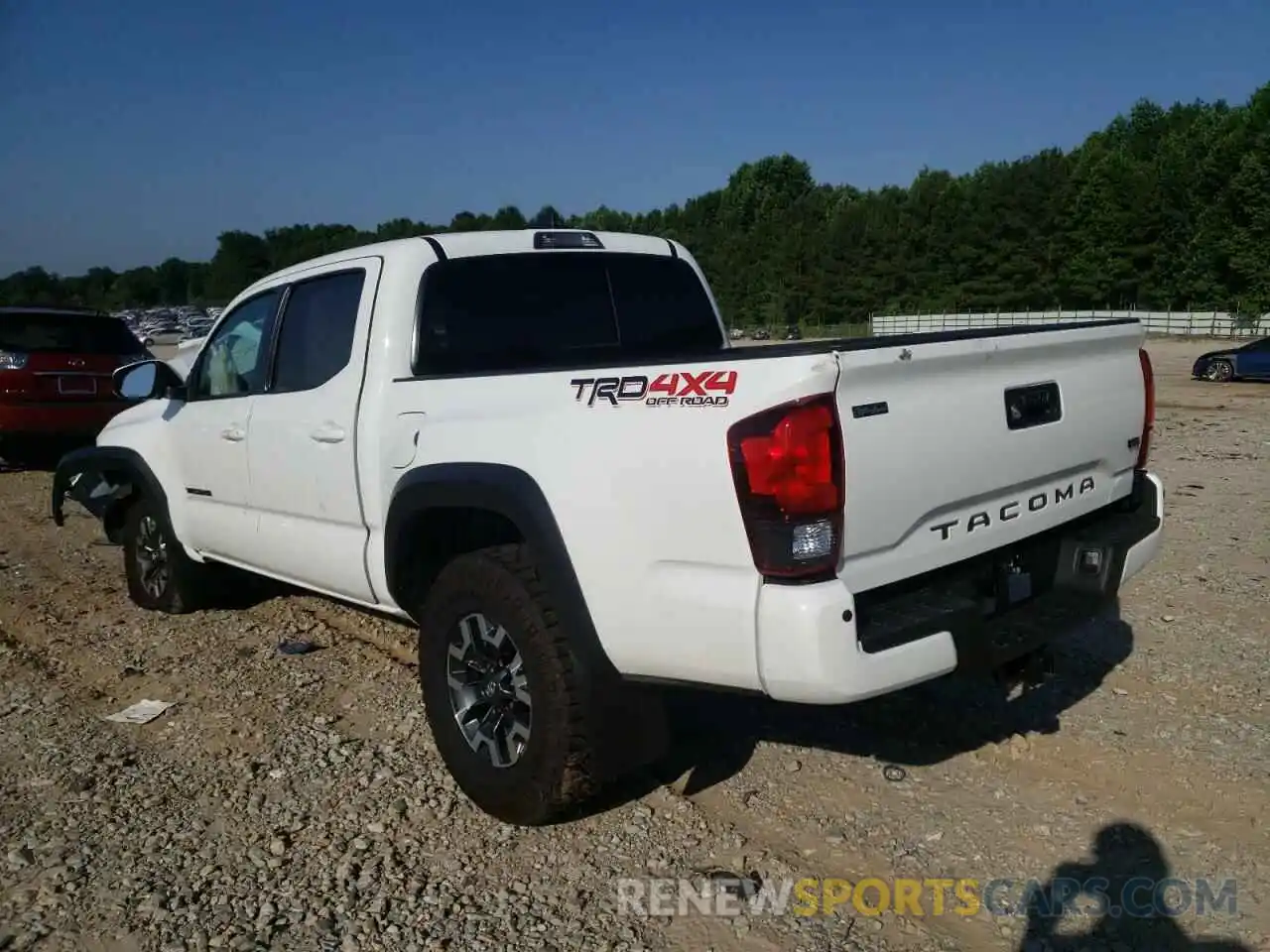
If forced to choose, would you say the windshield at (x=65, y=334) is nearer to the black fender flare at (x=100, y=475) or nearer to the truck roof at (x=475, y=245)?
the black fender flare at (x=100, y=475)

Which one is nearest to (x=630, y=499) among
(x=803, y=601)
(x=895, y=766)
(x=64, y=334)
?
(x=803, y=601)

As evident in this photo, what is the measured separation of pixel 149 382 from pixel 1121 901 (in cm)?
509

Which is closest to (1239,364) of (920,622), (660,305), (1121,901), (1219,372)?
(1219,372)

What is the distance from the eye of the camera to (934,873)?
10.1 feet

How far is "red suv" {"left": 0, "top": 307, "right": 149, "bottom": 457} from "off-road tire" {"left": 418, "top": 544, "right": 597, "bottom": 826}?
27.9 feet

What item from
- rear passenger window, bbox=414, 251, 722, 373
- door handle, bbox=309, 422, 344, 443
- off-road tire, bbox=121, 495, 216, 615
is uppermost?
rear passenger window, bbox=414, 251, 722, 373

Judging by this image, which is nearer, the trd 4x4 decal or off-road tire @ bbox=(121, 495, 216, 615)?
the trd 4x4 decal

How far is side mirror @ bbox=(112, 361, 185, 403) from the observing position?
5449 mm

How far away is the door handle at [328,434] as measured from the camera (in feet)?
13.2

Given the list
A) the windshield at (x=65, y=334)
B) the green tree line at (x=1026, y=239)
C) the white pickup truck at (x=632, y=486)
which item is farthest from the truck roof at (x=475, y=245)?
the green tree line at (x=1026, y=239)

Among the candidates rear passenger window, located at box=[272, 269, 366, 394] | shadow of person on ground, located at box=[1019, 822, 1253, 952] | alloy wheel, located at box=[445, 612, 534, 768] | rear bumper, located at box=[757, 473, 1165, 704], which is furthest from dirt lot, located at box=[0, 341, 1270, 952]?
rear passenger window, located at box=[272, 269, 366, 394]

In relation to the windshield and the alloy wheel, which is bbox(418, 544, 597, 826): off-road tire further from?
the windshield

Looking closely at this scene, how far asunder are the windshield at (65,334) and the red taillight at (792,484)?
1031cm

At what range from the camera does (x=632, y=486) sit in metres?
2.81
